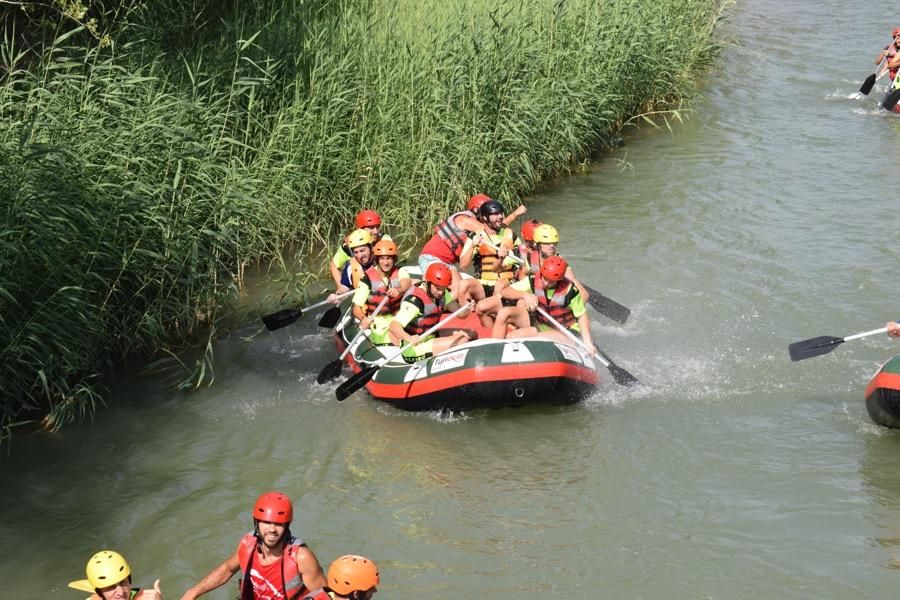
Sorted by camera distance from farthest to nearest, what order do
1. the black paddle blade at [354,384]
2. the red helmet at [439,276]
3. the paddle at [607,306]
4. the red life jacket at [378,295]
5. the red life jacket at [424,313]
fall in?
the paddle at [607,306], the red life jacket at [378,295], the red life jacket at [424,313], the red helmet at [439,276], the black paddle blade at [354,384]

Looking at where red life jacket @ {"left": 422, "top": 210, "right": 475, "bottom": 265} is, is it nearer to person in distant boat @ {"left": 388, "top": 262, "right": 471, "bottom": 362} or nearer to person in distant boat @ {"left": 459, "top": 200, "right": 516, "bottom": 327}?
person in distant boat @ {"left": 459, "top": 200, "right": 516, "bottom": 327}

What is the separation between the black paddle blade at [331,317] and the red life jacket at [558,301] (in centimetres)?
187

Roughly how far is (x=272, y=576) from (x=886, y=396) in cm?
472

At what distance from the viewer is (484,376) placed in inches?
338

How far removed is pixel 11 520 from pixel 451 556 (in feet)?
8.85

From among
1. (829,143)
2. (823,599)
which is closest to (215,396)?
(823,599)

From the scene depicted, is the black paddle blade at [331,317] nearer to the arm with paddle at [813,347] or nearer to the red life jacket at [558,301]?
the red life jacket at [558,301]

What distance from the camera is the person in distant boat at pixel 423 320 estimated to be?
30.1 feet

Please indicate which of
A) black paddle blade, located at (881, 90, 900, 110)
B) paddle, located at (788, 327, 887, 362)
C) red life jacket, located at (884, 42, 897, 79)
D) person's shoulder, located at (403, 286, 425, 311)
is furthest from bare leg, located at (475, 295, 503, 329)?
red life jacket, located at (884, 42, 897, 79)

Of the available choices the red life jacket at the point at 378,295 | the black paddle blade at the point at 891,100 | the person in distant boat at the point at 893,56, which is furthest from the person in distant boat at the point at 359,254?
the person in distant boat at the point at 893,56

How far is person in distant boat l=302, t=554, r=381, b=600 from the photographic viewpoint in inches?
195

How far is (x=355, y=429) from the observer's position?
8.86 m

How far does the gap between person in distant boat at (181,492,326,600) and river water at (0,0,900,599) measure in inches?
48.3

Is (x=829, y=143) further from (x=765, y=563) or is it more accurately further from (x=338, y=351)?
(x=765, y=563)
